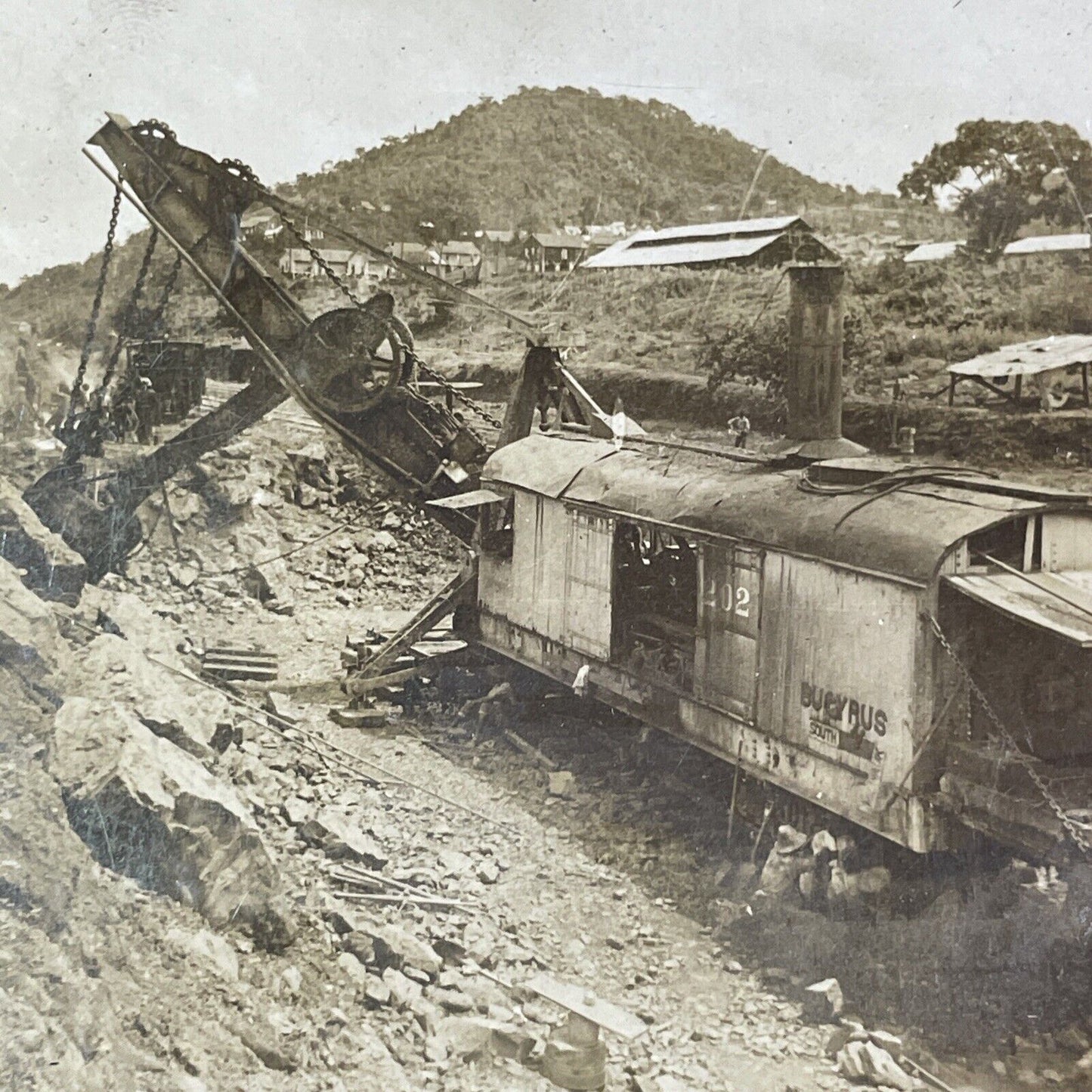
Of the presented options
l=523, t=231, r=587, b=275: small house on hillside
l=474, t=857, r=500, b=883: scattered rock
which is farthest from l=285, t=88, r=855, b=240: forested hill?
l=474, t=857, r=500, b=883: scattered rock

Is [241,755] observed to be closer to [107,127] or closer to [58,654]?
[58,654]

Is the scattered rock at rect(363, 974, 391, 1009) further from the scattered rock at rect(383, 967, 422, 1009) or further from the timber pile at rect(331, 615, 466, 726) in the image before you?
the timber pile at rect(331, 615, 466, 726)

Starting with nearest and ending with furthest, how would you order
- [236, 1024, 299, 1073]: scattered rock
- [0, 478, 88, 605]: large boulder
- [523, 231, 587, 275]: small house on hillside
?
[236, 1024, 299, 1073]: scattered rock < [0, 478, 88, 605]: large boulder < [523, 231, 587, 275]: small house on hillside

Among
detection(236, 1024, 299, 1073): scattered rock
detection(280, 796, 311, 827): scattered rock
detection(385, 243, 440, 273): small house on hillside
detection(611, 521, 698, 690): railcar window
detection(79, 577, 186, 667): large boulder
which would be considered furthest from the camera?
detection(385, 243, 440, 273): small house on hillside

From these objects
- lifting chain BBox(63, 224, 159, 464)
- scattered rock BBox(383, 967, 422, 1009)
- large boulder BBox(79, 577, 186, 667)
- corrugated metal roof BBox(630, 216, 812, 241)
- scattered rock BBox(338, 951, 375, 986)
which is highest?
corrugated metal roof BBox(630, 216, 812, 241)

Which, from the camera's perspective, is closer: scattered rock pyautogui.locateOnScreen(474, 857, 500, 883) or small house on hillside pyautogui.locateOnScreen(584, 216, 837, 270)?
scattered rock pyautogui.locateOnScreen(474, 857, 500, 883)

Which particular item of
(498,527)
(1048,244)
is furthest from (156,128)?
(1048,244)

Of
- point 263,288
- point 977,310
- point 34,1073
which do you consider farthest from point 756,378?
point 34,1073
